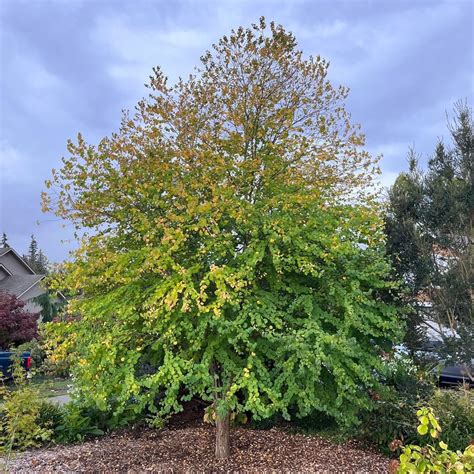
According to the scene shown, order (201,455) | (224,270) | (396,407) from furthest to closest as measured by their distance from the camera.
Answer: (396,407)
(201,455)
(224,270)

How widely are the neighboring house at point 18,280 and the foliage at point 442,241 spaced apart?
18.9 m

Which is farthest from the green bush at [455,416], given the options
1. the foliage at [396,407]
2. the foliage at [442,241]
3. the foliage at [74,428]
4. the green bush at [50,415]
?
the green bush at [50,415]

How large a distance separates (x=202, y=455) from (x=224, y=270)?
103 inches

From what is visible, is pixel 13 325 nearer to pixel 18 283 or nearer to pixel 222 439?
pixel 18 283

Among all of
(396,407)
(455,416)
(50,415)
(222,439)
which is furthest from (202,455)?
(455,416)

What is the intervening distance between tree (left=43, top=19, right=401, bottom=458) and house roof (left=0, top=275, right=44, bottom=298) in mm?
19012

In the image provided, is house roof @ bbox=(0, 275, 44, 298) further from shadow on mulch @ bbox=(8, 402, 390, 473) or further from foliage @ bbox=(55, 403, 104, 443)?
shadow on mulch @ bbox=(8, 402, 390, 473)

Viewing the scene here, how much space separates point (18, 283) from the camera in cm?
2302

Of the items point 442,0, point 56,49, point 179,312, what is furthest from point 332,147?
point 56,49

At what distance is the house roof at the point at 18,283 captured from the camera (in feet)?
72.7

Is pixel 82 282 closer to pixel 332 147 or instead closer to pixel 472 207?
pixel 332 147

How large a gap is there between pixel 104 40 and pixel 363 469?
6851 mm

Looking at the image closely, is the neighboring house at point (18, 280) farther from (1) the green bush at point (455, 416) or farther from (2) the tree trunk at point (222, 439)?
(1) the green bush at point (455, 416)

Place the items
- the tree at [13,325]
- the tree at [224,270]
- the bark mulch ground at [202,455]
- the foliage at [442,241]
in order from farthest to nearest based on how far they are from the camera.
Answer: the tree at [13,325], the foliage at [442,241], the bark mulch ground at [202,455], the tree at [224,270]
